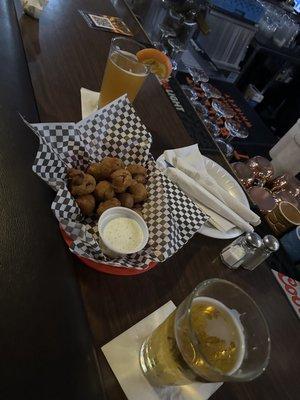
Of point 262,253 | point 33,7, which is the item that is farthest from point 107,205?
point 33,7

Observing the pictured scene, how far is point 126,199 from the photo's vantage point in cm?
92

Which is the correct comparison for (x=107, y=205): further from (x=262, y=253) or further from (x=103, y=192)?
(x=262, y=253)

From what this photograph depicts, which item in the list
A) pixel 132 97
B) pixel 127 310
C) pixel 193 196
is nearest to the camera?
pixel 127 310

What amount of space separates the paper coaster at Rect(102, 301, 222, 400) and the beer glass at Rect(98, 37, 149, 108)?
0.87 m

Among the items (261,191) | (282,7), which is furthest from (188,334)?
(282,7)

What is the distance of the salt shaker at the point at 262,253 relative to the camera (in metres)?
1.02

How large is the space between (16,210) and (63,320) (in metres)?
0.21

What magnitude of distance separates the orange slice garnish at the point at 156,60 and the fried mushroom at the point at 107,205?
0.80 meters

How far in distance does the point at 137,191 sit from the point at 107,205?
0.11 m

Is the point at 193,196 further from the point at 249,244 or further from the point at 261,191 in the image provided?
the point at 261,191

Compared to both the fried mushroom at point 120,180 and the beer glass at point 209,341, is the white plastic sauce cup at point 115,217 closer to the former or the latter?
the fried mushroom at point 120,180

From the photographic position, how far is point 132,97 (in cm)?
133

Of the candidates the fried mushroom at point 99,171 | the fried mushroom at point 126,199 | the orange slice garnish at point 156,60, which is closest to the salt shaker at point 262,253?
the fried mushroom at point 126,199

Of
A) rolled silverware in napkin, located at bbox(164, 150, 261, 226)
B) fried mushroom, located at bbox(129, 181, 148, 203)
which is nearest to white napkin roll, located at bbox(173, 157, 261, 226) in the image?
rolled silverware in napkin, located at bbox(164, 150, 261, 226)
